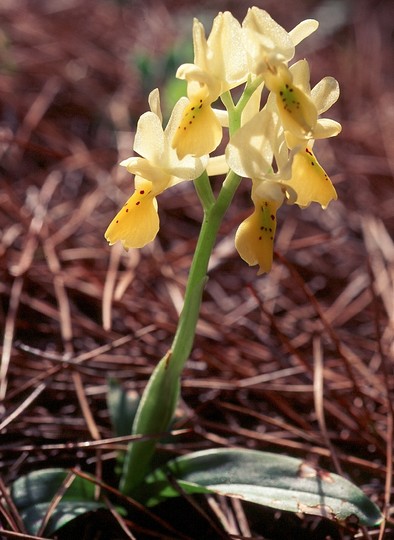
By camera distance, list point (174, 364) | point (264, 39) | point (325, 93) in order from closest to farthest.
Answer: point (264, 39), point (325, 93), point (174, 364)

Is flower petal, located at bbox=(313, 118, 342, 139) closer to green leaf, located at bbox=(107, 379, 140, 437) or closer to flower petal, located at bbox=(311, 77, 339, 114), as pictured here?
flower petal, located at bbox=(311, 77, 339, 114)

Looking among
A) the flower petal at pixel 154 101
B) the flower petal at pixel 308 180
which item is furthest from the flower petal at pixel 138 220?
the flower petal at pixel 308 180

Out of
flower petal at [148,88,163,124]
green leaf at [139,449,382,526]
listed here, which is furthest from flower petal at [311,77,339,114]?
green leaf at [139,449,382,526]

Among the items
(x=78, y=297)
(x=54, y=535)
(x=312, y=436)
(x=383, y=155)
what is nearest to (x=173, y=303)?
(x=78, y=297)

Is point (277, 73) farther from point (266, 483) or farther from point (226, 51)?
point (266, 483)

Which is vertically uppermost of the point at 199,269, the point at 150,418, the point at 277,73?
the point at 277,73

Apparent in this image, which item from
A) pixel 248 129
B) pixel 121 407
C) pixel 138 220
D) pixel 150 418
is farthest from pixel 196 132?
pixel 121 407

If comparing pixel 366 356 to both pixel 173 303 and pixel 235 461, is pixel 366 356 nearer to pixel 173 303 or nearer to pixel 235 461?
pixel 173 303
